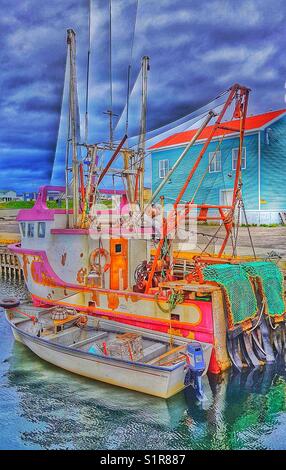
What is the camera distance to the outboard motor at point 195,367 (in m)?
8.63

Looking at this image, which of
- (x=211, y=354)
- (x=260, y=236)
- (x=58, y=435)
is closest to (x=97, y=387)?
(x=58, y=435)

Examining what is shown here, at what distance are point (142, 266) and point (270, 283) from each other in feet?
11.6

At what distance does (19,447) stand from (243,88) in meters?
9.82

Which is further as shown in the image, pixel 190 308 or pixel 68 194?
pixel 68 194

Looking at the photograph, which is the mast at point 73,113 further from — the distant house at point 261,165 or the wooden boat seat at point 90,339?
the distant house at point 261,165

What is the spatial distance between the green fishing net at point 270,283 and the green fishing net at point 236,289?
36cm

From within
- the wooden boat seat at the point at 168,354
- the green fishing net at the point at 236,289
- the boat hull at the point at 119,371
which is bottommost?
the boat hull at the point at 119,371

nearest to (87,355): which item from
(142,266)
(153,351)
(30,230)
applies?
(153,351)

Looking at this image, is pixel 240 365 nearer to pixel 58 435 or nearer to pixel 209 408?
pixel 209 408

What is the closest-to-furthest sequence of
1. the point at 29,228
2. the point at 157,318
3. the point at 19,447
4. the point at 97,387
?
1. the point at 19,447
2. the point at 97,387
3. the point at 157,318
4. the point at 29,228

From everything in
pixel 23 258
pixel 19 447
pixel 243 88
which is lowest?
pixel 19 447

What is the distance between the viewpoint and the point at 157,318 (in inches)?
431

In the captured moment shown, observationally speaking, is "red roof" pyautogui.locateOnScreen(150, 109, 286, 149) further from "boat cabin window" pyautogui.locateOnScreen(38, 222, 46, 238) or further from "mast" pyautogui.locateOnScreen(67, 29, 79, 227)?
"boat cabin window" pyautogui.locateOnScreen(38, 222, 46, 238)

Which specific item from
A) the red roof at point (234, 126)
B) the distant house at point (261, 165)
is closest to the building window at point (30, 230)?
the distant house at point (261, 165)
